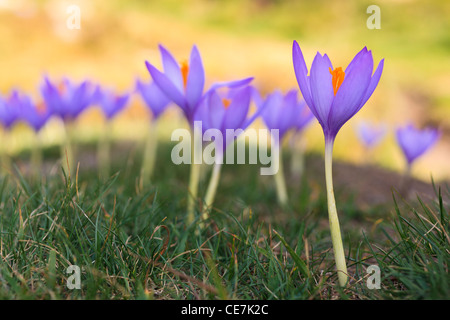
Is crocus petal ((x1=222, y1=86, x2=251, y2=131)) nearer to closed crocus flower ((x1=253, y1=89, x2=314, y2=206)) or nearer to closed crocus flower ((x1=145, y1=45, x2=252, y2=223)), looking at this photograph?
closed crocus flower ((x1=145, y1=45, x2=252, y2=223))

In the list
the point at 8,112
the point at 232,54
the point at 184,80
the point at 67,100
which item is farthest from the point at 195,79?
the point at 232,54

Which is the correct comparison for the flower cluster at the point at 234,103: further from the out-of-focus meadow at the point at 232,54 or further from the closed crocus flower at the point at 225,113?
the out-of-focus meadow at the point at 232,54

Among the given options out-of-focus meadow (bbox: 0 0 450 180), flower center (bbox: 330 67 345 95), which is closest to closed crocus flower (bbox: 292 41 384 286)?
flower center (bbox: 330 67 345 95)

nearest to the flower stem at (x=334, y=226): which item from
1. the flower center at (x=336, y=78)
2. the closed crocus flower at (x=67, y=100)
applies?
the flower center at (x=336, y=78)

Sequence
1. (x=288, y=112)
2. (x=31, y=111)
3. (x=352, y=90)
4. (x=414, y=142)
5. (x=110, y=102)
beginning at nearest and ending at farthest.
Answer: (x=352, y=90)
(x=288, y=112)
(x=414, y=142)
(x=31, y=111)
(x=110, y=102)

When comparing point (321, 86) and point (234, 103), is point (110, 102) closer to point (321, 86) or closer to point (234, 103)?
point (234, 103)

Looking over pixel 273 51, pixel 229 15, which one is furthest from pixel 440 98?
pixel 229 15

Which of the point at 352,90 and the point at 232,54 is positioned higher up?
the point at 232,54
